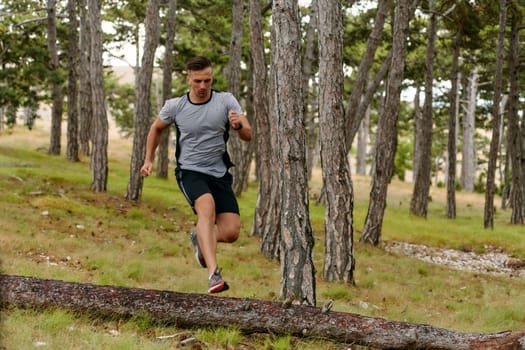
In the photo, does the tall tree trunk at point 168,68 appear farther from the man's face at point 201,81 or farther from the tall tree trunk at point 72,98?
the man's face at point 201,81

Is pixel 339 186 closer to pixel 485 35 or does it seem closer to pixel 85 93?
pixel 485 35

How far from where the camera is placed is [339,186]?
10.2m

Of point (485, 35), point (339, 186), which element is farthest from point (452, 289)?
point (485, 35)

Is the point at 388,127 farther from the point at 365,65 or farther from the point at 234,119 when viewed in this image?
the point at 234,119

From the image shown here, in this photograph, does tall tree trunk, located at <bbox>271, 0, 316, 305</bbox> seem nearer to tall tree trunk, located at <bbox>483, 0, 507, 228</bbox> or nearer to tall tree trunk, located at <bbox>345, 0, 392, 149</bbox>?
tall tree trunk, located at <bbox>345, 0, 392, 149</bbox>

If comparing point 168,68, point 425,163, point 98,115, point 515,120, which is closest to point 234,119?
point 98,115

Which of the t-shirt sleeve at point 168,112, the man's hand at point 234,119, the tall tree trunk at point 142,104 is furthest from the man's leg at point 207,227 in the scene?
the tall tree trunk at point 142,104

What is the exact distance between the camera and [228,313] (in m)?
5.68

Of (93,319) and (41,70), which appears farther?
(41,70)

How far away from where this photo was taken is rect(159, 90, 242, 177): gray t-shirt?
255 inches

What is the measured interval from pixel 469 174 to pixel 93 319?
130ft

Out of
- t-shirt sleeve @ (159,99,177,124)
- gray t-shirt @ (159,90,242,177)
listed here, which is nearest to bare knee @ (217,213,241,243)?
gray t-shirt @ (159,90,242,177)

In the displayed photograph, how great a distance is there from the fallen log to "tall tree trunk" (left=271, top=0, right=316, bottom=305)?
1.12 m

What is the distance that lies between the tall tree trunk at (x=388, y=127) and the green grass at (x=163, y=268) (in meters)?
0.77
